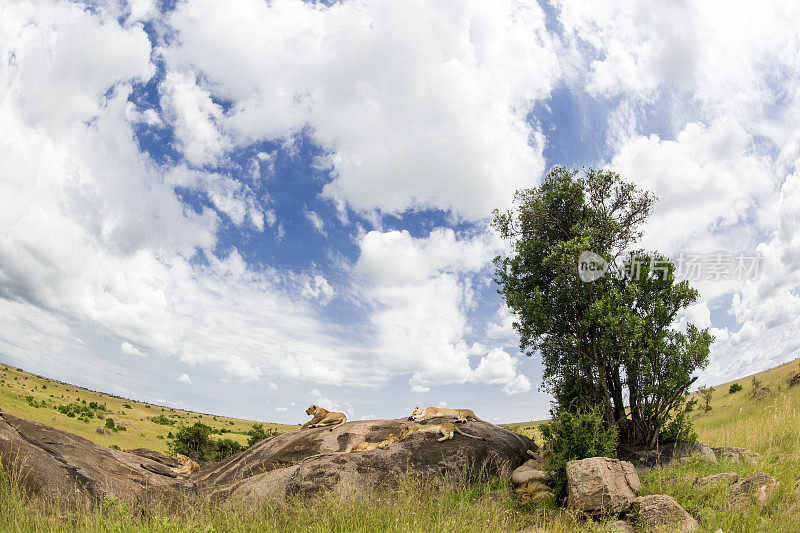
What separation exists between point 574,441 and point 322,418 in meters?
11.6

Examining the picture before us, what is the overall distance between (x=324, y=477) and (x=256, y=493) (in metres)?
2.13

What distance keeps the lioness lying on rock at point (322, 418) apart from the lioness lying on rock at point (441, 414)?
3.39 metres

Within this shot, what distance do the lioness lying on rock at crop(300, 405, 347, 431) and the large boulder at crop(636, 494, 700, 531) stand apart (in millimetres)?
12899

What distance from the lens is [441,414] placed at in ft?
61.5

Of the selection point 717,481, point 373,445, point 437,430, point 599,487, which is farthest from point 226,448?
point 717,481

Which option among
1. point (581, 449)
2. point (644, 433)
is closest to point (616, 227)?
point (644, 433)

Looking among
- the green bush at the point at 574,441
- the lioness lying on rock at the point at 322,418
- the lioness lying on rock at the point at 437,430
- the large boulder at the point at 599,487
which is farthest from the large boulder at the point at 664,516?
the lioness lying on rock at the point at 322,418

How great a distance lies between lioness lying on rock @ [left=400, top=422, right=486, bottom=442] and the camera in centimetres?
1599

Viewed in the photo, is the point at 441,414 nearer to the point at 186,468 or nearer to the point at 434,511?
the point at 434,511

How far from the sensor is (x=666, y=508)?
938 cm

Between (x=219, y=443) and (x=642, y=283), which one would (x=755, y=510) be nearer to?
(x=642, y=283)

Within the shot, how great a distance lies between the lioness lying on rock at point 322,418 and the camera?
19688 mm

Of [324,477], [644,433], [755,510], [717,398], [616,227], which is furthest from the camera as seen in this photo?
[717,398]

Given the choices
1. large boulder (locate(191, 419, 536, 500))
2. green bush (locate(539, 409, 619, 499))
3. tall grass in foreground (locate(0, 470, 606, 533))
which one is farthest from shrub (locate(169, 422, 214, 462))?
green bush (locate(539, 409, 619, 499))
